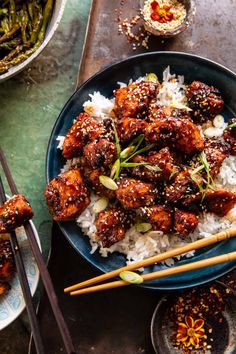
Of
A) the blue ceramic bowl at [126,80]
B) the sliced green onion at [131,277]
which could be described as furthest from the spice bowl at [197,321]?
the sliced green onion at [131,277]

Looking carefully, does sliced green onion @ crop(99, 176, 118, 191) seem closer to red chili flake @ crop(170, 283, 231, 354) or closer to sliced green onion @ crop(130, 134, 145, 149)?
sliced green onion @ crop(130, 134, 145, 149)

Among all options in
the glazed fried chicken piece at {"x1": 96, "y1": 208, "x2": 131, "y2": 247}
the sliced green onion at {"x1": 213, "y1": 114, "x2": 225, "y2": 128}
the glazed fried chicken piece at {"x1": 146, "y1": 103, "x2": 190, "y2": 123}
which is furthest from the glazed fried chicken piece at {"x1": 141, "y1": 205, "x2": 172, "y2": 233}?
the sliced green onion at {"x1": 213, "y1": 114, "x2": 225, "y2": 128}

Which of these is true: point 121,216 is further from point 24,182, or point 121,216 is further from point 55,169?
point 24,182

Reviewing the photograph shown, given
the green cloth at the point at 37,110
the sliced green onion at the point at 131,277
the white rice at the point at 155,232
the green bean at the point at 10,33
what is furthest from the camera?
the green cloth at the point at 37,110

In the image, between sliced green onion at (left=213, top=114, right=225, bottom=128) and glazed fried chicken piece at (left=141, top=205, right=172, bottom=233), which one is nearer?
glazed fried chicken piece at (left=141, top=205, right=172, bottom=233)

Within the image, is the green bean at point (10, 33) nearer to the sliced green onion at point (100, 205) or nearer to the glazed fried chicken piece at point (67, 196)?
the glazed fried chicken piece at point (67, 196)

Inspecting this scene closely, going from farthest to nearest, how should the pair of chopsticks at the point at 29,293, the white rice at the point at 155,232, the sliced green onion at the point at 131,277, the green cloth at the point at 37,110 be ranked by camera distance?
the green cloth at the point at 37,110 < the white rice at the point at 155,232 < the sliced green onion at the point at 131,277 < the pair of chopsticks at the point at 29,293
